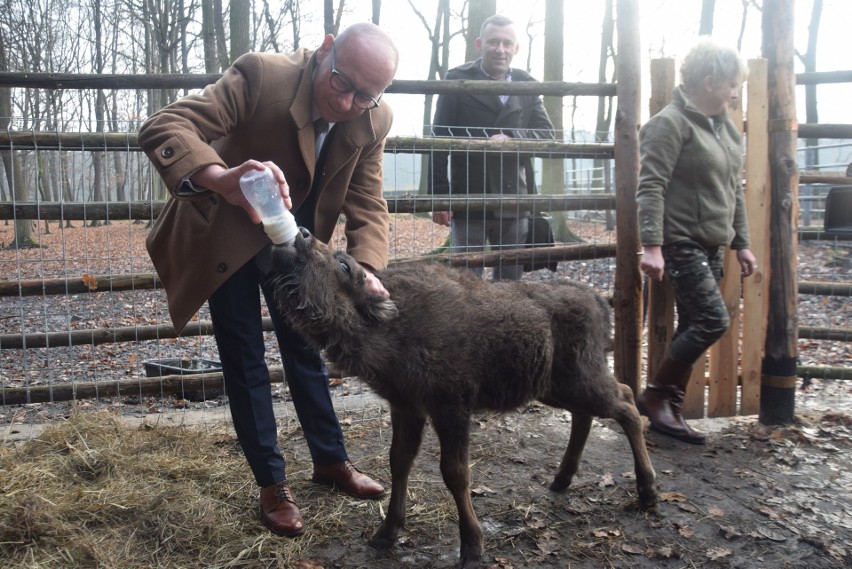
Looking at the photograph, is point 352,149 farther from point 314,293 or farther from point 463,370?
point 463,370

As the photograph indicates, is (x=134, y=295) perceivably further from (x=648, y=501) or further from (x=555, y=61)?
(x=555, y=61)

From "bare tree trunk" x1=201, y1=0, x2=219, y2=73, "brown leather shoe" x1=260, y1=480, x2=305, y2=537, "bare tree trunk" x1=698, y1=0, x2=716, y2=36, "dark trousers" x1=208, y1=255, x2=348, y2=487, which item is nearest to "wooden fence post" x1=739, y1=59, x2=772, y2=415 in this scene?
"dark trousers" x1=208, y1=255, x2=348, y2=487

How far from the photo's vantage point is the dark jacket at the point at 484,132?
614 centimetres

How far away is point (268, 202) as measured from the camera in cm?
294

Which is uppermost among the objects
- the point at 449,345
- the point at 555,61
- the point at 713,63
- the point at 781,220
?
the point at 555,61

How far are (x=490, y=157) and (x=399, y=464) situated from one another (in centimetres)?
319

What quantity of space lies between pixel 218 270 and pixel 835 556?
11.6ft

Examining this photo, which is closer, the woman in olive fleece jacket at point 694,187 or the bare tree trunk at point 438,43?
the woman in olive fleece jacket at point 694,187

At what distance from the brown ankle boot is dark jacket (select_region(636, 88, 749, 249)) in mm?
973

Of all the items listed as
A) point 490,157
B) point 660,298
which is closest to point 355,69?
point 490,157

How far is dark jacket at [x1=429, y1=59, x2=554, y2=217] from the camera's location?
614cm

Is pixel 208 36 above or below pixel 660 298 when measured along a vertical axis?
above

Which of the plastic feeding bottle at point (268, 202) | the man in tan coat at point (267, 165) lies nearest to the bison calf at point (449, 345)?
the plastic feeding bottle at point (268, 202)

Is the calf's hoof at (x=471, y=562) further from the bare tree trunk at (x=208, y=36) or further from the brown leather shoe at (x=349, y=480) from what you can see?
the bare tree trunk at (x=208, y=36)
